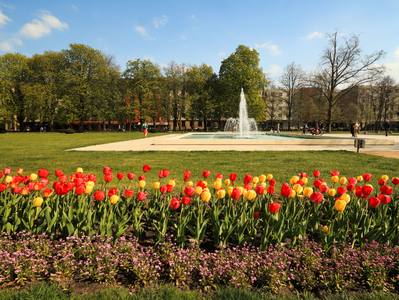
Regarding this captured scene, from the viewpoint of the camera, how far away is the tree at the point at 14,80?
61875 mm

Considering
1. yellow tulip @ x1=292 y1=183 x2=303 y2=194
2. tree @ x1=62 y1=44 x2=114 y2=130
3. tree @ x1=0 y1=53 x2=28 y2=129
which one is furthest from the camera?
tree @ x1=0 y1=53 x2=28 y2=129

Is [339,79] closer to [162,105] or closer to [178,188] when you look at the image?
[162,105]

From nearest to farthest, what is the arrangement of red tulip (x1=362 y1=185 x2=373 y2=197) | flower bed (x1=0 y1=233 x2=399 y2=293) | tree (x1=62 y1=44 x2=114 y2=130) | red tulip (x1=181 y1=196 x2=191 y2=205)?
flower bed (x1=0 y1=233 x2=399 y2=293), red tulip (x1=181 y1=196 x2=191 y2=205), red tulip (x1=362 y1=185 x2=373 y2=197), tree (x1=62 y1=44 x2=114 y2=130)

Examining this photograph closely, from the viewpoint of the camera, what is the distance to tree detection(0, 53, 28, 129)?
61.9 m

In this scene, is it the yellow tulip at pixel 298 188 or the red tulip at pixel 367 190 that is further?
the yellow tulip at pixel 298 188

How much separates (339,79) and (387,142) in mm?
26703

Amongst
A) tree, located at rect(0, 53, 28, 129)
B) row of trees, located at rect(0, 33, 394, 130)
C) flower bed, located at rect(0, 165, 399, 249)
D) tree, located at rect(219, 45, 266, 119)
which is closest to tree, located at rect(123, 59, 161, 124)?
row of trees, located at rect(0, 33, 394, 130)

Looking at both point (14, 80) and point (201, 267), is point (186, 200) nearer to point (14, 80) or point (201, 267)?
point (201, 267)

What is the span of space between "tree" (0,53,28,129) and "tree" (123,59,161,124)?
20.2 m

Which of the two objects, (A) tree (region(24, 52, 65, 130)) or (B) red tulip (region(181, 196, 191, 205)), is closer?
(B) red tulip (region(181, 196, 191, 205))

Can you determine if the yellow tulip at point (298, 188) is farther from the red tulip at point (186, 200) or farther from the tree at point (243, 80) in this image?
the tree at point (243, 80)

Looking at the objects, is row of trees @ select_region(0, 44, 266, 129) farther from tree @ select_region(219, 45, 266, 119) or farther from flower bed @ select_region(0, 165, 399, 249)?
flower bed @ select_region(0, 165, 399, 249)

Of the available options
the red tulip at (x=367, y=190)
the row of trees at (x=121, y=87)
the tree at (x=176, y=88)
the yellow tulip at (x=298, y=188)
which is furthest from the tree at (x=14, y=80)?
the red tulip at (x=367, y=190)

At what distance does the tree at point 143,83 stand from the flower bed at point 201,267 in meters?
60.2
